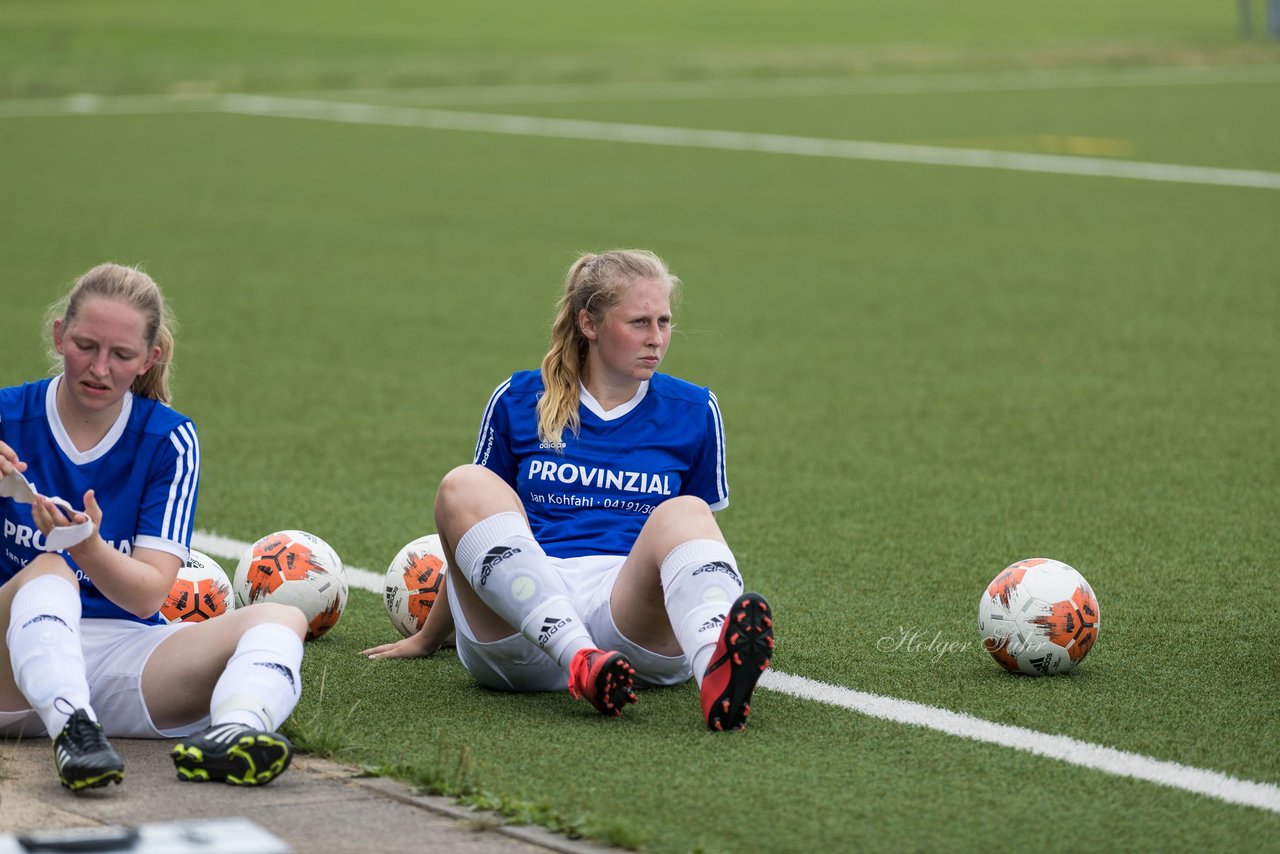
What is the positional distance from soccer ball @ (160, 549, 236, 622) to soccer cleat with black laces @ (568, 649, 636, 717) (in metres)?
1.38

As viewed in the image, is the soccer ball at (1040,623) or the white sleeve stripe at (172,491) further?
the soccer ball at (1040,623)

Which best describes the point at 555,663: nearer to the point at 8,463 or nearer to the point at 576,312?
the point at 576,312

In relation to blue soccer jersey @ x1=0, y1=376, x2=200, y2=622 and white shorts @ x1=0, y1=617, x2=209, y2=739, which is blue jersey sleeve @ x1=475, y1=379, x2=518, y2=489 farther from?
white shorts @ x1=0, y1=617, x2=209, y2=739

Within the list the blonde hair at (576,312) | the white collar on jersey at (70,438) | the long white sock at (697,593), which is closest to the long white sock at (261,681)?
the white collar on jersey at (70,438)

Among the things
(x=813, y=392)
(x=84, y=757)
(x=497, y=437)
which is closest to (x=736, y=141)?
(x=813, y=392)

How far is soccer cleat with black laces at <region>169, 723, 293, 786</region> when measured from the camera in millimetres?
4516

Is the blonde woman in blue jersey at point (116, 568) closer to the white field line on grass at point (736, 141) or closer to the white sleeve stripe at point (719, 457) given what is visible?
the white sleeve stripe at point (719, 457)

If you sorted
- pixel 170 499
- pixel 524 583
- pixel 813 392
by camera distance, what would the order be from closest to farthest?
pixel 170 499 → pixel 524 583 → pixel 813 392

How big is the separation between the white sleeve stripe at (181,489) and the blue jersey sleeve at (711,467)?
150 centimetres

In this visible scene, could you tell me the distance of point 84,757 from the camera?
445 centimetres

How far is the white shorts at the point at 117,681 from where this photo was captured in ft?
16.2

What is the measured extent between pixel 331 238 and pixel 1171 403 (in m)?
8.75

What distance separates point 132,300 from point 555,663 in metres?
1.55

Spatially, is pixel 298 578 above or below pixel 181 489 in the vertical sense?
below
